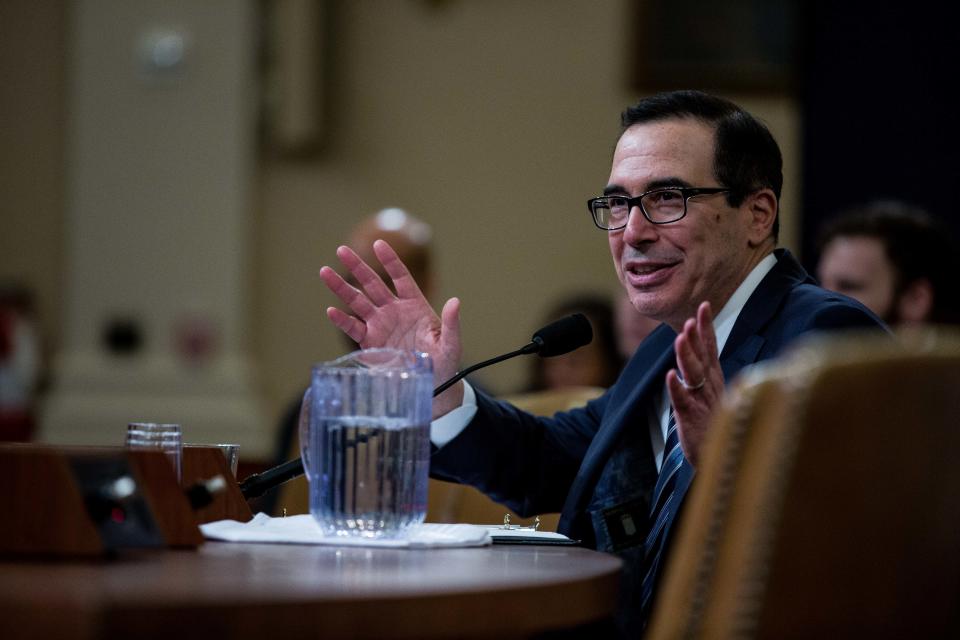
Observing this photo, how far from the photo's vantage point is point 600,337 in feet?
15.1

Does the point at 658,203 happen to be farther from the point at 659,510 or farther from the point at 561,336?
the point at 659,510

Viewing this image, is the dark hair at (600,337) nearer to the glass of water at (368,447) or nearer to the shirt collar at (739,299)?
the shirt collar at (739,299)

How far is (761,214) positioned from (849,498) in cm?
136

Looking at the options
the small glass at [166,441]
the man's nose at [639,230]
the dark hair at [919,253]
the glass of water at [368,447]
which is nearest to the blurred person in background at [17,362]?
the dark hair at [919,253]

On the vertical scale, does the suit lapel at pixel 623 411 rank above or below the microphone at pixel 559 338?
below

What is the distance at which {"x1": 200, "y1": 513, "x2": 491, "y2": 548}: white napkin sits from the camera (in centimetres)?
146

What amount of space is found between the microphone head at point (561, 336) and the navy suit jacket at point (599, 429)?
0.24 meters

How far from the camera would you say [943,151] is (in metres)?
4.16

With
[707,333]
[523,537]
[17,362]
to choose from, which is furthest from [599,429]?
[17,362]

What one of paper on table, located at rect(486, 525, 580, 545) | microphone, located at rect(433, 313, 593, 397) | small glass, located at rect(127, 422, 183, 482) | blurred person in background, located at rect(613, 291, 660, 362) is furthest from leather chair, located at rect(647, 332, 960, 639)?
blurred person in background, located at rect(613, 291, 660, 362)

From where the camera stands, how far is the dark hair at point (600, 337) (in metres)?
4.52

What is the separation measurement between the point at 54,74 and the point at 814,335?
14.9ft

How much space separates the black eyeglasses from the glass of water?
850 millimetres

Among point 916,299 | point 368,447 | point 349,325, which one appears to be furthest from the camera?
point 916,299
